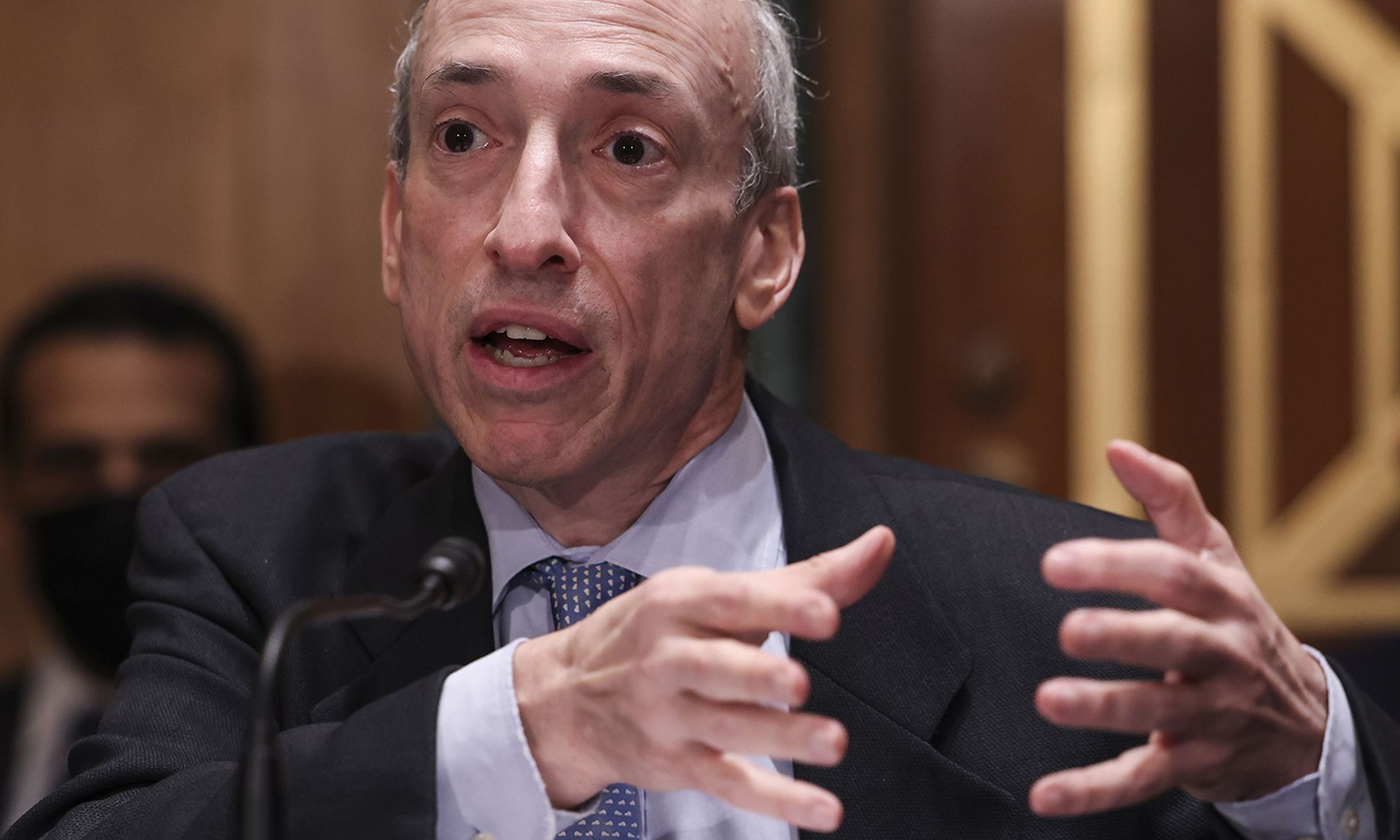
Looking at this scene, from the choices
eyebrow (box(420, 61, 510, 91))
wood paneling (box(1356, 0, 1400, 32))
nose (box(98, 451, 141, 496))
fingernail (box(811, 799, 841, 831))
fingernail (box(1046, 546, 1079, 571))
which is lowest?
nose (box(98, 451, 141, 496))

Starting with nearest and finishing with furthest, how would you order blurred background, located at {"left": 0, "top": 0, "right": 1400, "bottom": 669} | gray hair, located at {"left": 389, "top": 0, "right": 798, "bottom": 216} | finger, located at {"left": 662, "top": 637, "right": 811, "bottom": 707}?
finger, located at {"left": 662, "top": 637, "right": 811, "bottom": 707} < gray hair, located at {"left": 389, "top": 0, "right": 798, "bottom": 216} < blurred background, located at {"left": 0, "top": 0, "right": 1400, "bottom": 669}

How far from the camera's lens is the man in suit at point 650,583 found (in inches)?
45.6

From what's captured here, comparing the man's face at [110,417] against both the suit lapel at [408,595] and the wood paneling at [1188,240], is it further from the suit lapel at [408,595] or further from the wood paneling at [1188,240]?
the wood paneling at [1188,240]

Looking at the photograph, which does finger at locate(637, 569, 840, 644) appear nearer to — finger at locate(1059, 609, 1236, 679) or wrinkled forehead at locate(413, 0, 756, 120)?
finger at locate(1059, 609, 1236, 679)

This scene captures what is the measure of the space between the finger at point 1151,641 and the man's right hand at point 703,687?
0.16 m

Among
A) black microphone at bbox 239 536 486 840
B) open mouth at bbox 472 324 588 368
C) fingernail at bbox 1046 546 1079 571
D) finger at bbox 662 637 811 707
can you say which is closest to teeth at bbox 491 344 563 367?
open mouth at bbox 472 324 588 368

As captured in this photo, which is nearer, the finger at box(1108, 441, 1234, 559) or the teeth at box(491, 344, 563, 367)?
the finger at box(1108, 441, 1234, 559)

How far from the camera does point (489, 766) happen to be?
1220 mm

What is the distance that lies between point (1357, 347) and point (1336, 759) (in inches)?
78.4

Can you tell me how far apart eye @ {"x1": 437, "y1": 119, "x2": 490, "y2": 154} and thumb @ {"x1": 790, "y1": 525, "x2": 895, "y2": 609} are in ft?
2.11

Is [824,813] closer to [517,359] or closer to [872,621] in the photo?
[872,621]

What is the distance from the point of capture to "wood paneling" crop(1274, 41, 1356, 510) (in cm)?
310

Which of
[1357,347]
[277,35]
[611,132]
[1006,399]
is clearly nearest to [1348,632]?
[1357,347]

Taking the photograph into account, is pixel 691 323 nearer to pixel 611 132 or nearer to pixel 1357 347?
pixel 611 132
